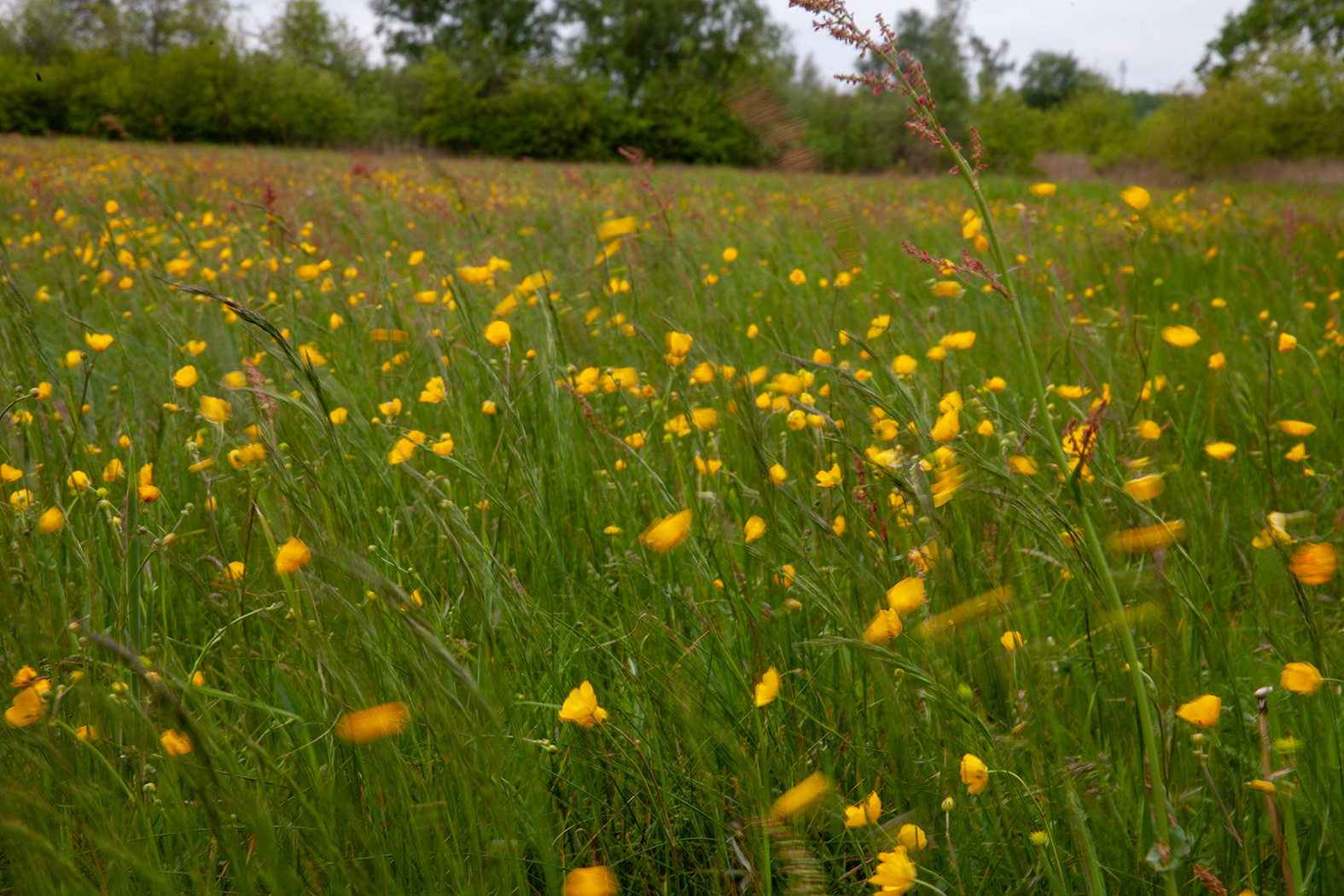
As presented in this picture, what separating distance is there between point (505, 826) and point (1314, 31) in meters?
28.5

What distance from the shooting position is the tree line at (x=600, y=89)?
229 centimetres

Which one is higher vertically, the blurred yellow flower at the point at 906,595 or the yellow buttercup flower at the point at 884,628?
the blurred yellow flower at the point at 906,595

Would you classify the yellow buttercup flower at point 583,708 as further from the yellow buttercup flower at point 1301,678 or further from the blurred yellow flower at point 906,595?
the yellow buttercup flower at point 1301,678

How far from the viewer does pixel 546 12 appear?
37219 mm

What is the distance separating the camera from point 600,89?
→ 22.0m

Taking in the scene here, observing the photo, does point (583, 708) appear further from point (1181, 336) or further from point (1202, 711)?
point (1181, 336)

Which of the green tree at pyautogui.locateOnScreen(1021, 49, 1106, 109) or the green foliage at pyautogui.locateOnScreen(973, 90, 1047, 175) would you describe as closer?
Answer: the green foliage at pyautogui.locateOnScreen(973, 90, 1047, 175)

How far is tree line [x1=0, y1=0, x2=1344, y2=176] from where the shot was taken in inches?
90.1

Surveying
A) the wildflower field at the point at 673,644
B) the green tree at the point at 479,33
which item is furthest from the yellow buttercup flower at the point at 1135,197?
the green tree at the point at 479,33

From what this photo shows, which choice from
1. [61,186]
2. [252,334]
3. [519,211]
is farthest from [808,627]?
[61,186]

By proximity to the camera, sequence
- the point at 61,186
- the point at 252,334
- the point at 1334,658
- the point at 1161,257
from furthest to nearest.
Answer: the point at 61,186 → the point at 1161,257 → the point at 252,334 → the point at 1334,658

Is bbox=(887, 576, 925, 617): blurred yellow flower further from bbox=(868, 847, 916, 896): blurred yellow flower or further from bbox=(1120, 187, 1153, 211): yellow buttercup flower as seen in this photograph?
bbox=(1120, 187, 1153, 211): yellow buttercup flower

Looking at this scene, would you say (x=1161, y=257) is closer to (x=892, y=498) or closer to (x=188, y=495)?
(x=892, y=498)

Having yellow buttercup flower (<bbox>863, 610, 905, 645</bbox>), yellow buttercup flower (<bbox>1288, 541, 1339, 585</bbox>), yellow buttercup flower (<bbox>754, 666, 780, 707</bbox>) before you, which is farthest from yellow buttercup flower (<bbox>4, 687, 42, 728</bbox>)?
yellow buttercup flower (<bbox>1288, 541, 1339, 585</bbox>)
